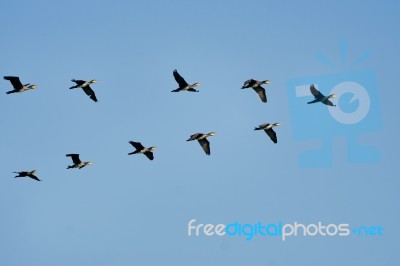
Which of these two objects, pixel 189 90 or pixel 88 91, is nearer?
pixel 189 90

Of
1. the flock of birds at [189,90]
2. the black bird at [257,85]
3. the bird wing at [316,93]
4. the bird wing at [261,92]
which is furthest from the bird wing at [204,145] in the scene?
the bird wing at [316,93]

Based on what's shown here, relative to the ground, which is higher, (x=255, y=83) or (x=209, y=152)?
(x=255, y=83)

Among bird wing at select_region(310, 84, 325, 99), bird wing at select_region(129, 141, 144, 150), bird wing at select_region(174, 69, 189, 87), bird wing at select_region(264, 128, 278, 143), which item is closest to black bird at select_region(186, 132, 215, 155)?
bird wing at select_region(174, 69, 189, 87)

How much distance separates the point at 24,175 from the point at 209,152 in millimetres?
16889

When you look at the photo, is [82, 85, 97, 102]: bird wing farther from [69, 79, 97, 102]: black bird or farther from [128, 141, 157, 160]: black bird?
[128, 141, 157, 160]: black bird

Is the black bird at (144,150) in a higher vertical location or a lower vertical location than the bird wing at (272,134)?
lower

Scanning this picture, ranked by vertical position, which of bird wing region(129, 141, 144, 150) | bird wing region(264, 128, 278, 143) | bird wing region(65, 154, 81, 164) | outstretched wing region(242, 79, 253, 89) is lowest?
bird wing region(65, 154, 81, 164)

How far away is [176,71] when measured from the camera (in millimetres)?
88750

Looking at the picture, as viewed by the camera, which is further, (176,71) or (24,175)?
(24,175)

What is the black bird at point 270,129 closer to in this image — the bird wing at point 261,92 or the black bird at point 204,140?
the bird wing at point 261,92

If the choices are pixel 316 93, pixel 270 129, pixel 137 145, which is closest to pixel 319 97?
pixel 316 93

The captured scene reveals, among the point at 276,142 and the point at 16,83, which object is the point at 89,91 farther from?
the point at 276,142

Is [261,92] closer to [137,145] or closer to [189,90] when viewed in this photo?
[189,90]

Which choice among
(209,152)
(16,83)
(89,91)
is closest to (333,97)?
(209,152)
